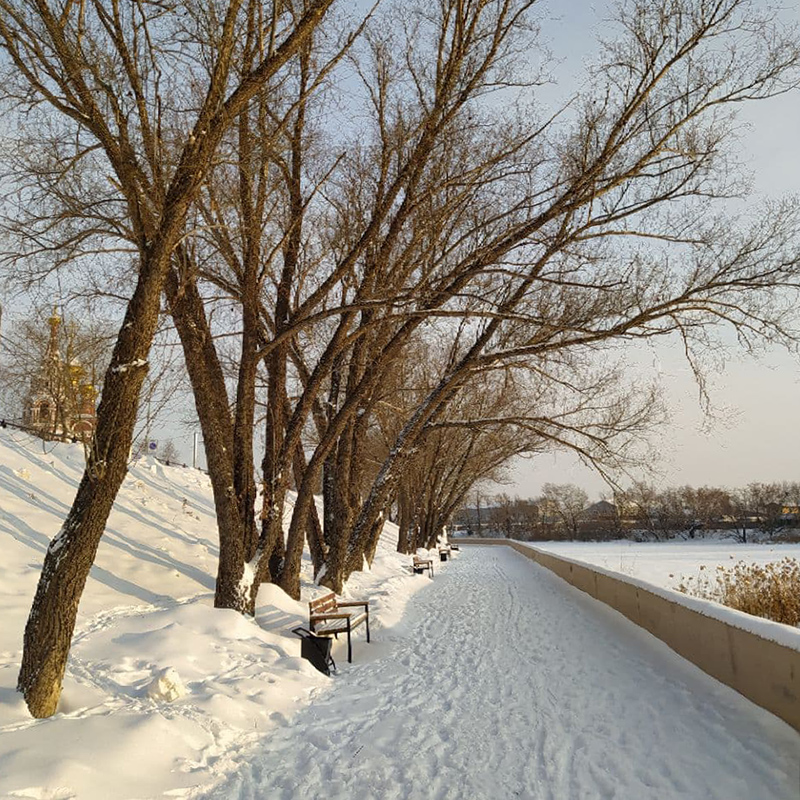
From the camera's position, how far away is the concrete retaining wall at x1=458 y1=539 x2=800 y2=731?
14.8ft

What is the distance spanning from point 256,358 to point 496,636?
500cm

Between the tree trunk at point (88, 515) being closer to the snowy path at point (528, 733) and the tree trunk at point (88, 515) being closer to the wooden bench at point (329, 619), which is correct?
the snowy path at point (528, 733)

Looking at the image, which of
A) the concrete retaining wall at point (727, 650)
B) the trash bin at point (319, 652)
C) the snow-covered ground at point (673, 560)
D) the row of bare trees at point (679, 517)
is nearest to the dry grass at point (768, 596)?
the snow-covered ground at point (673, 560)

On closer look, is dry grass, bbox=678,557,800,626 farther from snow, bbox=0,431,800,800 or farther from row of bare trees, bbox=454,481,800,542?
row of bare trees, bbox=454,481,800,542

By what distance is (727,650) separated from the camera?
18.3 ft

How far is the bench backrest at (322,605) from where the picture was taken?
796 cm

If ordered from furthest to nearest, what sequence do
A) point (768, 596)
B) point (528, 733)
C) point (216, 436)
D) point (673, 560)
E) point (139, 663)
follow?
point (673, 560) < point (768, 596) < point (216, 436) < point (139, 663) < point (528, 733)

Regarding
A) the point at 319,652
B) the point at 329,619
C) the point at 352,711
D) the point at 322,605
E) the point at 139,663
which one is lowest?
Answer: the point at 352,711

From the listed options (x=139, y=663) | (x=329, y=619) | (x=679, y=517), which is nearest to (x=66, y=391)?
(x=139, y=663)

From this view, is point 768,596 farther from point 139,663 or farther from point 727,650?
point 139,663

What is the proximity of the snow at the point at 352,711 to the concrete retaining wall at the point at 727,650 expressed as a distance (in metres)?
0.14

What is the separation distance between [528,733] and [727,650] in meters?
2.04

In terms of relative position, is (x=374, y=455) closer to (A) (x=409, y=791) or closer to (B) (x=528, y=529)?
(A) (x=409, y=791)

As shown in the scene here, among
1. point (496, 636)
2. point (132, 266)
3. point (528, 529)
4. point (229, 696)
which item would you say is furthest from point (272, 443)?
point (528, 529)
